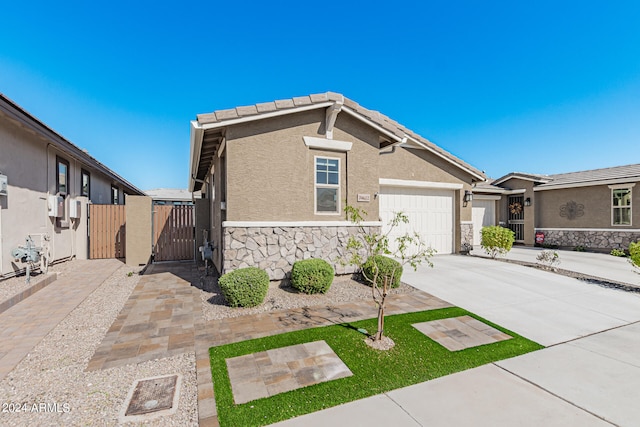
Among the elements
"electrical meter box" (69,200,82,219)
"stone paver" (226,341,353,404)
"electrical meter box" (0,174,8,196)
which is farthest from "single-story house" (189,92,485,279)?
"electrical meter box" (69,200,82,219)

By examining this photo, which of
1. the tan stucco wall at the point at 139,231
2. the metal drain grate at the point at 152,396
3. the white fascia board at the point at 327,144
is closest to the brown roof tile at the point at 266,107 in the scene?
the white fascia board at the point at 327,144

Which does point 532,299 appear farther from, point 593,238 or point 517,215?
point 517,215

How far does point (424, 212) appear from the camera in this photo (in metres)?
10.5

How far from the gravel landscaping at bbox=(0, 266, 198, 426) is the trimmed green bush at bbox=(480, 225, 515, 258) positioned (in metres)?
10.3

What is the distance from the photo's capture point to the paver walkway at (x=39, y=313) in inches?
143

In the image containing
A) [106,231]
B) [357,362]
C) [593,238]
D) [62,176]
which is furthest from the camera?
[593,238]

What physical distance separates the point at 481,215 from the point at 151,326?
15.4 metres

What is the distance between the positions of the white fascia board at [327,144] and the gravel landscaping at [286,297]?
340 centimetres

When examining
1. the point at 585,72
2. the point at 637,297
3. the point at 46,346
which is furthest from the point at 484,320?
the point at 585,72

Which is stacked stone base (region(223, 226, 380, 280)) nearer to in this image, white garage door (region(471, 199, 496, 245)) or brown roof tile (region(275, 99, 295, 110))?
brown roof tile (region(275, 99, 295, 110))

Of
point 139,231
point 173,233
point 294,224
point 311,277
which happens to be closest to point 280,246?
point 294,224

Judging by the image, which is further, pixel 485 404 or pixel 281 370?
pixel 281 370

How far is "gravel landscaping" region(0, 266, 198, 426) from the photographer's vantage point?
2453 millimetres

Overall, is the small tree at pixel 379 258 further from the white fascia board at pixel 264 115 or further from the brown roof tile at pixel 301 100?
the brown roof tile at pixel 301 100
